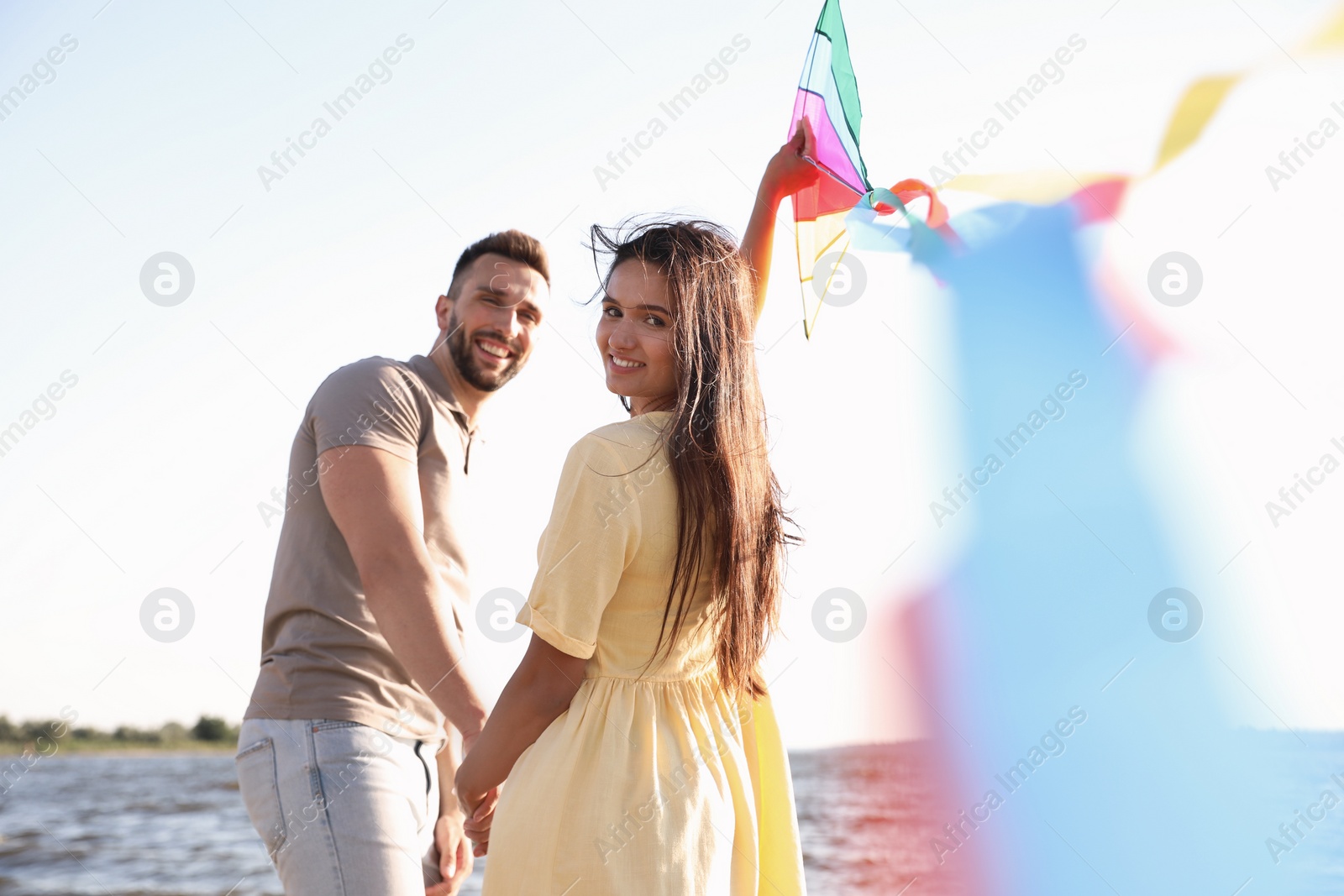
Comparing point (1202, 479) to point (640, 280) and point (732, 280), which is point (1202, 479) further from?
point (640, 280)

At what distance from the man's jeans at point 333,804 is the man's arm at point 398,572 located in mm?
174

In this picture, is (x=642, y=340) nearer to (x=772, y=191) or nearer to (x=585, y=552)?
(x=585, y=552)

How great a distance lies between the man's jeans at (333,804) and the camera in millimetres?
2012

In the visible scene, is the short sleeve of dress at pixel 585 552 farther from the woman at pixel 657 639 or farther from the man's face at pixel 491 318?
the man's face at pixel 491 318

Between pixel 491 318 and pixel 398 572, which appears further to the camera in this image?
pixel 491 318

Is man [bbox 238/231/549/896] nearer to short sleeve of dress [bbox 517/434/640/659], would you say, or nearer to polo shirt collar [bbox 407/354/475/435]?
polo shirt collar [bbox 407/354/475/435]

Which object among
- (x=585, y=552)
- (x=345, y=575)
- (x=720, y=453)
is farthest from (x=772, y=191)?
(x=345, y=575)

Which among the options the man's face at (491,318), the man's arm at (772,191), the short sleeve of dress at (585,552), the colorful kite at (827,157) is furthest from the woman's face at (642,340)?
the man's face at (491,318)

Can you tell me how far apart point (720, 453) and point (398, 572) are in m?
0.80

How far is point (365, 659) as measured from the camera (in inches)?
87.0

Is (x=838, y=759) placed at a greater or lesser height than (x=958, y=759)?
lesser

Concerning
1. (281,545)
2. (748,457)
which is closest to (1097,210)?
(748,457)

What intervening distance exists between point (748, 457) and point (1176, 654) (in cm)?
102

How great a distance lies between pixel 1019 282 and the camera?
2.45 m
